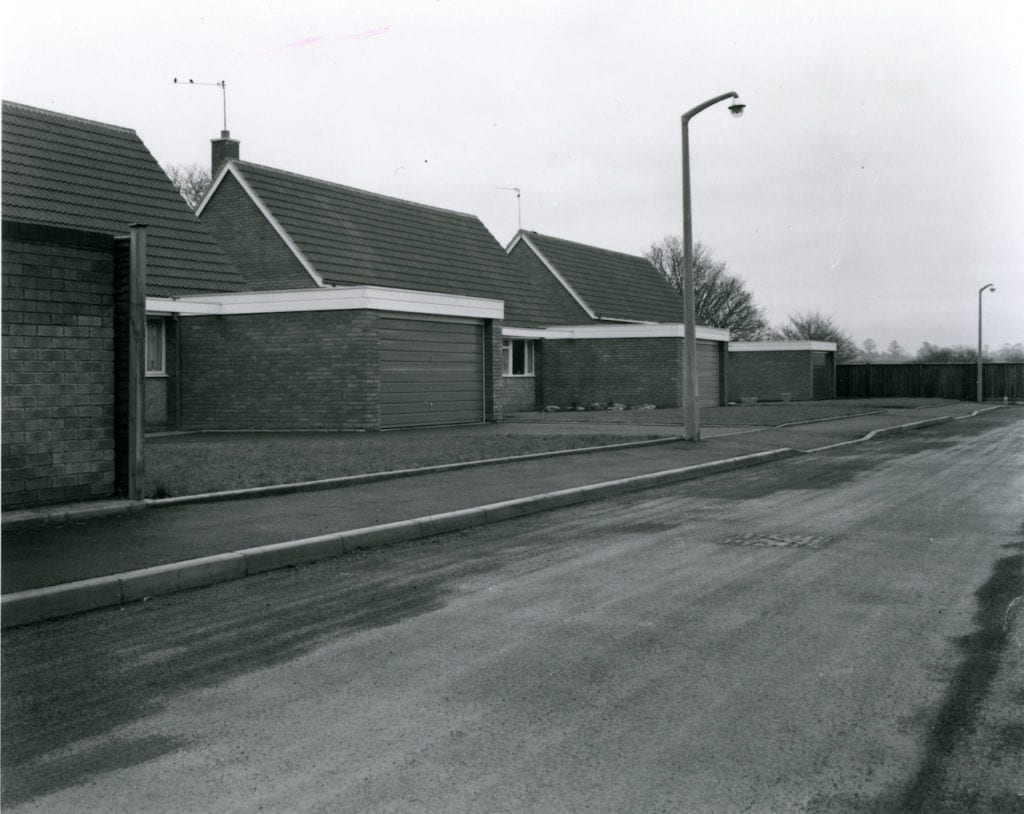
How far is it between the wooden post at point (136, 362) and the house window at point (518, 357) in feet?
77.4

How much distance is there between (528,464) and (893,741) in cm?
1070

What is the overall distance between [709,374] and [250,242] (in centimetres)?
1824

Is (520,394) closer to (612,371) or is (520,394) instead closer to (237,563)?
Answer: (612,371)

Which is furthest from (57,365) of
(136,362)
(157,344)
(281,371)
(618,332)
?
(618,332)

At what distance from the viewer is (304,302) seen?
2162 centimetres

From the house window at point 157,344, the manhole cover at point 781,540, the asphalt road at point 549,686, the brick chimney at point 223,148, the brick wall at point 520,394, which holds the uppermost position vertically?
the brick chimney at point 223,148

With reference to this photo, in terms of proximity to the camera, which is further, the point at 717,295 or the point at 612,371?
the point at 717,295

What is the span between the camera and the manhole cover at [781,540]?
8328 mm

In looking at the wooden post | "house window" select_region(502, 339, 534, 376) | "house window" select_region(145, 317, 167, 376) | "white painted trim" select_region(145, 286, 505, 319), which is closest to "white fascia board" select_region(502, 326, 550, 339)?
"house window" select_region(502, 339, 534, 376)

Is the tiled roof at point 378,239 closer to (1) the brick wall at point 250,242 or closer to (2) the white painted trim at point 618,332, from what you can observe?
(1) the brick wall at point 250,242

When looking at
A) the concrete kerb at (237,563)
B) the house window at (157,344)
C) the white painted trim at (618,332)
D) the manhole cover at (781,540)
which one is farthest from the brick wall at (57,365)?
the white painted trim at (618,332)

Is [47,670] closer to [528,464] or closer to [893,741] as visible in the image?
[893,741]

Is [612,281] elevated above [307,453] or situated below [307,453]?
above

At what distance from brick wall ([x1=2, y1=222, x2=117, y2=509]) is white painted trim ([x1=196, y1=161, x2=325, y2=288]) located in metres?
15.8
